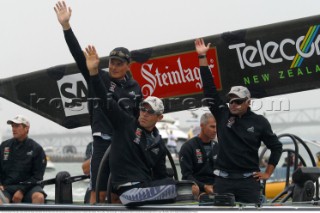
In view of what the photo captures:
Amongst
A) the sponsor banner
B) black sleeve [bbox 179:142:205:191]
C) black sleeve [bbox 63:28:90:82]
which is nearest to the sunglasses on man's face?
the sponsor banner

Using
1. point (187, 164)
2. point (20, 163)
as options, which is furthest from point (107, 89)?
point (20, 163)

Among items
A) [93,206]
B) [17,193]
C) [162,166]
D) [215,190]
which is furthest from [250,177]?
[17,193]

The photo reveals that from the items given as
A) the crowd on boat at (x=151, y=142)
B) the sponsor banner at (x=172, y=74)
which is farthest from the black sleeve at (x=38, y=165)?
the sponsor banner at (x=172, y=74)

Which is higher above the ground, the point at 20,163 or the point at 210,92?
the point at 210,92

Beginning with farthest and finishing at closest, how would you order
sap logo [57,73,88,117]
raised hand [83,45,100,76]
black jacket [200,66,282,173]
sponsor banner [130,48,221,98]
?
sap logo [57,73,88,117] → sponsor banner [130,48,221,98] → black jacket [200,66,282,173] → raised hand [83,45,100,76]

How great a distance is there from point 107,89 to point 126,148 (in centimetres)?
72

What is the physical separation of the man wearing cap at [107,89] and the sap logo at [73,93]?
2.26 feet

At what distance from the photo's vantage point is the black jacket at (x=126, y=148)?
18.2ft

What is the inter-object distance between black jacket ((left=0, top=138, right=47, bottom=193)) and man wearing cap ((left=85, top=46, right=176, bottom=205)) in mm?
2600

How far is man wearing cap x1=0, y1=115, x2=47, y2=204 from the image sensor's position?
791cm

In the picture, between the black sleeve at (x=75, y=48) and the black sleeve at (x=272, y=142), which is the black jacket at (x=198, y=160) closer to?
the black sleeve at (x=272, y=142)

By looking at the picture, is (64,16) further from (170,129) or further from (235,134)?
(170,129)

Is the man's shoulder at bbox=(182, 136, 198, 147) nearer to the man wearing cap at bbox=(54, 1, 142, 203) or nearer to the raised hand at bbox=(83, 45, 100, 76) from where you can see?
the man wearing cap at bbox=(54, 1, 142, 203)

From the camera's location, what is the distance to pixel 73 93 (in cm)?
698
